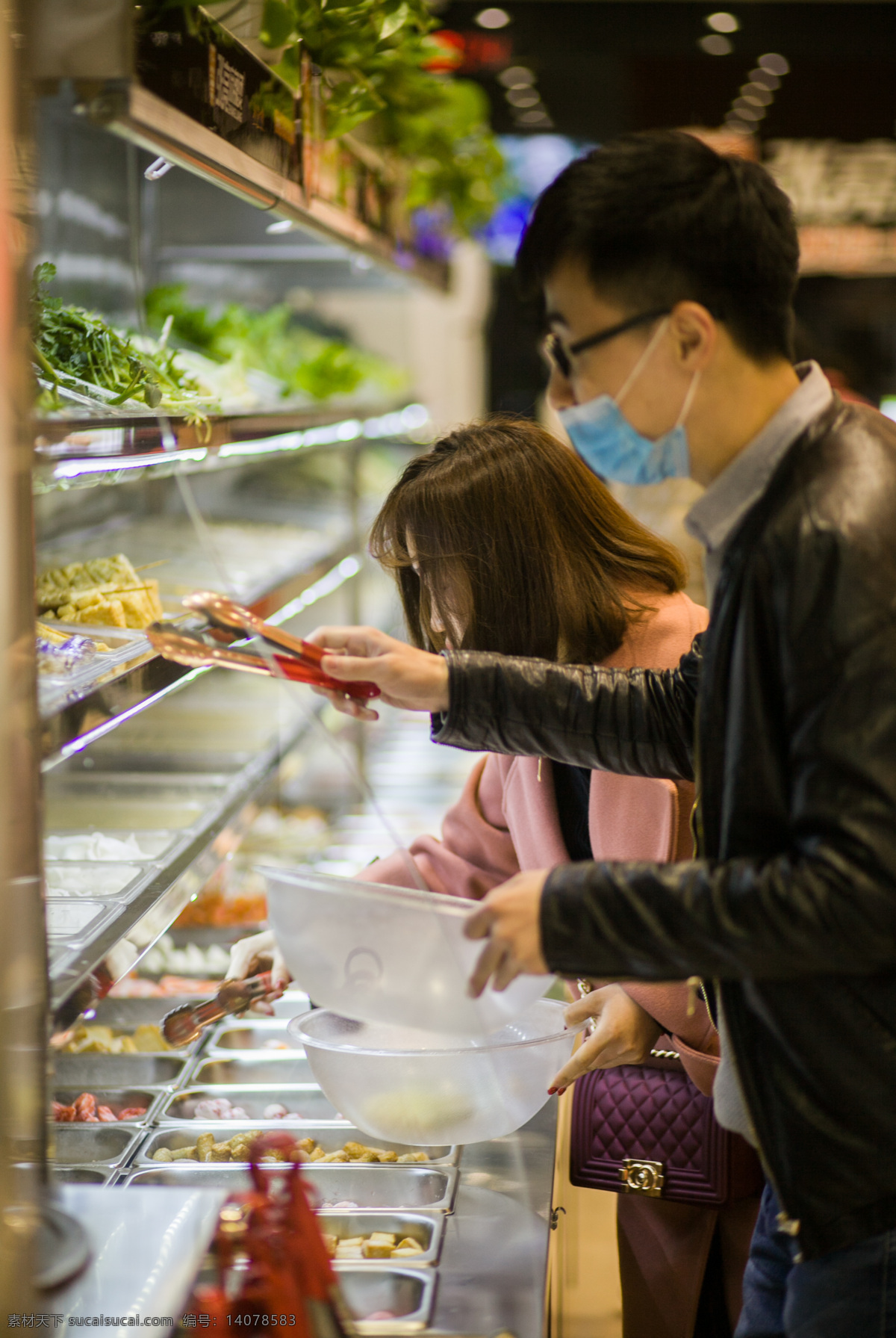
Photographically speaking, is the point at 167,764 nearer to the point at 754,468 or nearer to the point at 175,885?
the point at 175,885

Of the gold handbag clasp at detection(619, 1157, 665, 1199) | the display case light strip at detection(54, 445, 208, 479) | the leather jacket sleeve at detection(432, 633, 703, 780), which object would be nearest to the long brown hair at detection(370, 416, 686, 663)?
the leather jacket sleeve at detection(432, 633, 703, 780)

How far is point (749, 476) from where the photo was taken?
4.18 ft

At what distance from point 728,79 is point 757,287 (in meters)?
6.13

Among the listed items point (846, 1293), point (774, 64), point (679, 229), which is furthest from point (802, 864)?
point (774, 64)

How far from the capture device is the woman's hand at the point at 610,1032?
5.69 feet

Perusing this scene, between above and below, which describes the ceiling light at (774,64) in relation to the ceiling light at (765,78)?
above

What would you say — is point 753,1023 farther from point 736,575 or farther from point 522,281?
point 522,281

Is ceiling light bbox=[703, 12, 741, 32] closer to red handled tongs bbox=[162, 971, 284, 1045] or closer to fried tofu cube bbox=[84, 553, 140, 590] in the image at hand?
fried tofu cube bbox=[84, 553, 140, 590]

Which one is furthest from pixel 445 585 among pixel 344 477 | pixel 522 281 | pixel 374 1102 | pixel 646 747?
pixel 344 477

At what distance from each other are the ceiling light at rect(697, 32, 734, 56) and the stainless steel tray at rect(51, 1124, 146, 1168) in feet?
20.6

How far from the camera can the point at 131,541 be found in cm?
327

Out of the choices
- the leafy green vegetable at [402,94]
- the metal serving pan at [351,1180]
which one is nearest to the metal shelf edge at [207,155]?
the leafy green vegetable at [402,94]

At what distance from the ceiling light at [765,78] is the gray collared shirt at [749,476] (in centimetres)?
608

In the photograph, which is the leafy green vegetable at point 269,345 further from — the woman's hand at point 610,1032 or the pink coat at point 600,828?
the woman's hand at point 610,1032
